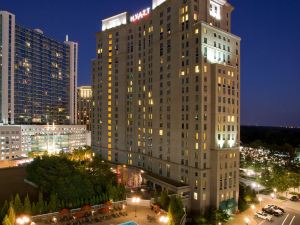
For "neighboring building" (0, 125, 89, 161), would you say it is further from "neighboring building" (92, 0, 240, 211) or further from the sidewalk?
the sidewalk

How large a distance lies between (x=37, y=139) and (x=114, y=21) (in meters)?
73.0

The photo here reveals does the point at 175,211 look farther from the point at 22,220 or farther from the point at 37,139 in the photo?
the point at 37,139

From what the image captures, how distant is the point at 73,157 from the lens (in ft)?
365

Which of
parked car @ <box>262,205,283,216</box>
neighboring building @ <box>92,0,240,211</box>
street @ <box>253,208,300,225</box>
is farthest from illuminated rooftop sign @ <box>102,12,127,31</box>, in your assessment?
street @ <box>253,208,300,225</box>

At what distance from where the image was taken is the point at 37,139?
472ft

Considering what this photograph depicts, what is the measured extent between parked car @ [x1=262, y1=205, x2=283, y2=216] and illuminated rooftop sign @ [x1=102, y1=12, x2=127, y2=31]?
71458mm

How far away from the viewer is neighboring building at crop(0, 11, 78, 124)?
484 ft

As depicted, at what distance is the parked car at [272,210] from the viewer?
69.7 m

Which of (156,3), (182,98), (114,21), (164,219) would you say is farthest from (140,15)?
(164,219)

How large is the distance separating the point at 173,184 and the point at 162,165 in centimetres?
1108

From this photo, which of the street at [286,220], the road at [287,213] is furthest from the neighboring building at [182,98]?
the road at [287,213]

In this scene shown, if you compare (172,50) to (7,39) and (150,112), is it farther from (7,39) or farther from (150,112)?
(7,39)

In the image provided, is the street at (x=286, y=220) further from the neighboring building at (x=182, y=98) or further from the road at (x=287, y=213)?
the neighboring building at (x=182, y=98)

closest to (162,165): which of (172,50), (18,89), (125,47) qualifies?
(172,50)
